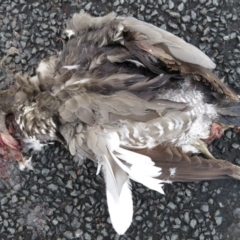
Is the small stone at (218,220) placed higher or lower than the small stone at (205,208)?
lower

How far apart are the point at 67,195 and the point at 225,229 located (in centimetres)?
88

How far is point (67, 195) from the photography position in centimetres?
257

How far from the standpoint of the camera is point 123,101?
5.99ft

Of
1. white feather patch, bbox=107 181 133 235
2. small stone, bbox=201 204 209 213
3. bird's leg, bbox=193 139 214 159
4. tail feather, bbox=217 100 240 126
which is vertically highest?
tail feather, bbox=217 100 240 126

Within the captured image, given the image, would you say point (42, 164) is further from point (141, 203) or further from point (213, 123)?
point (213, 123)

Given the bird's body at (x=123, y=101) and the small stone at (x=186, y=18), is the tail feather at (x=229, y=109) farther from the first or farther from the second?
the small stone at (x=186, y=18)

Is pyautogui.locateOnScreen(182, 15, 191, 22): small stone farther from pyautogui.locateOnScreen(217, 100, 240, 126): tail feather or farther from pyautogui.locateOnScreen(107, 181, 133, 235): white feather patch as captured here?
pyautogui.locateOnScreen(107, 181, 133, 235): white feather patch

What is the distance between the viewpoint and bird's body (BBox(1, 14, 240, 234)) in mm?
1864

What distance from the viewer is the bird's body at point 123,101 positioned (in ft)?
6.12

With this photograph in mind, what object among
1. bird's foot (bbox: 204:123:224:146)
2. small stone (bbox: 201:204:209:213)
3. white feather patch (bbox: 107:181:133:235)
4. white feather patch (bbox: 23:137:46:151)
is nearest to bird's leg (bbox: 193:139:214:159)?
bird's foot (bbox: 204:123:224:146)

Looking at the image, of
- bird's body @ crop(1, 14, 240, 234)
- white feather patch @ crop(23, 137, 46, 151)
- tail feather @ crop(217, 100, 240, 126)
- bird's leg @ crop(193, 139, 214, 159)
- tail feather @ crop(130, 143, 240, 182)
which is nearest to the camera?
bird's body @ crop(1, 14, 240, 234)

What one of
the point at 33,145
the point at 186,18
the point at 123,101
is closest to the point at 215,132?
the point at 186,18

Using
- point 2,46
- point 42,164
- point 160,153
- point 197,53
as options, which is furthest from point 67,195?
point 197,53

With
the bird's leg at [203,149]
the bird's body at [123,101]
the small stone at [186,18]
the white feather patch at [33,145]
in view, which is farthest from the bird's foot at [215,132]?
the white feather patch at [33,145]
